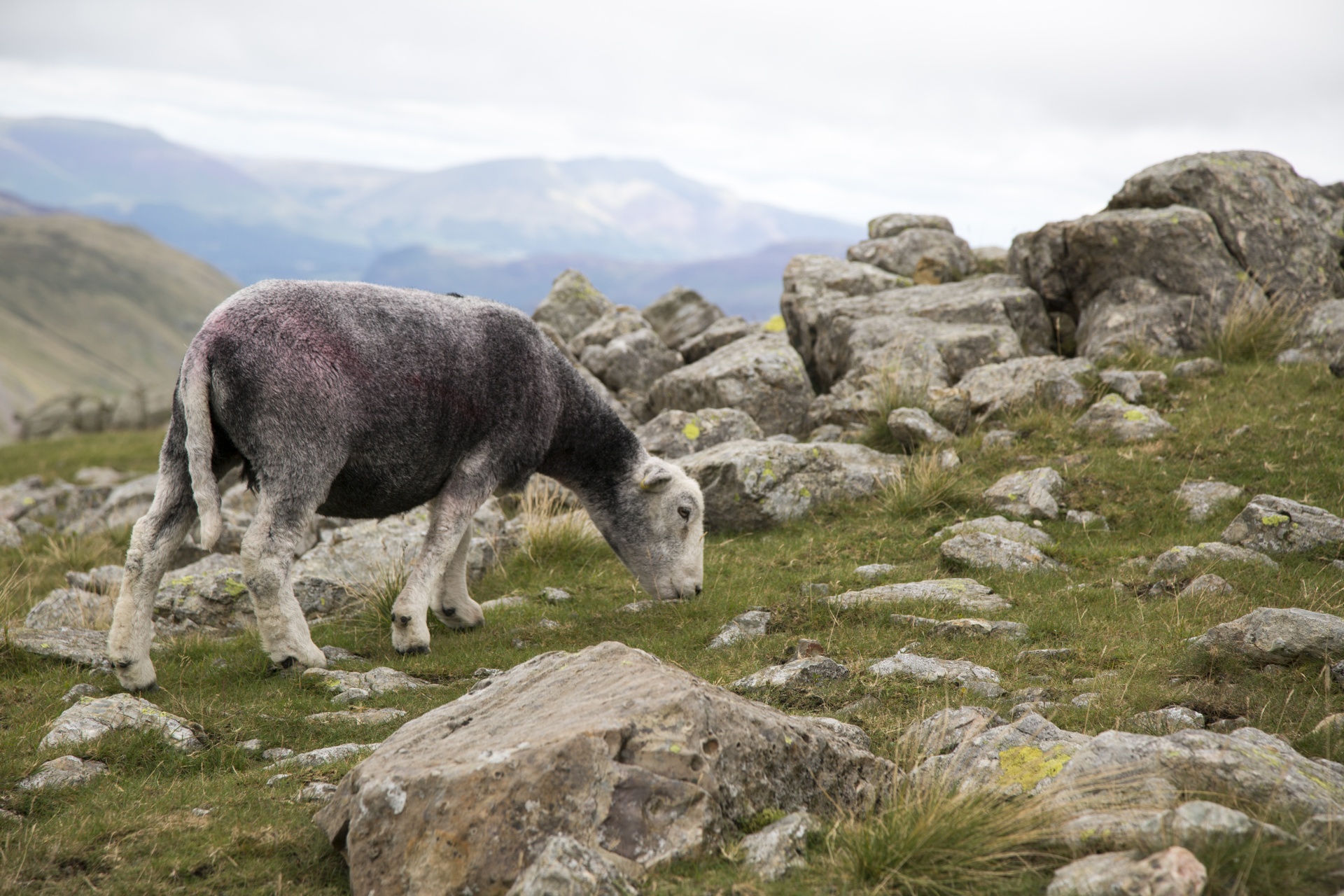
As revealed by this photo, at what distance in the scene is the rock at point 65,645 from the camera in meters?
8.45

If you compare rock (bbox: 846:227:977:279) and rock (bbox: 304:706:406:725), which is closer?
rock (bbox: 304:706:406:725)

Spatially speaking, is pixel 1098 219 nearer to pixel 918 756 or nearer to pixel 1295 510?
pixel 1295 510

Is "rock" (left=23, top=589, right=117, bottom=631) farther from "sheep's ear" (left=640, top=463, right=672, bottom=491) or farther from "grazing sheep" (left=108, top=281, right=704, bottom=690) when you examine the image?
"sheep's ear" (left=640, top=463, right=672, bottom=491)

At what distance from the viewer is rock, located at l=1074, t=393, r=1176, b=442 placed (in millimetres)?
13148

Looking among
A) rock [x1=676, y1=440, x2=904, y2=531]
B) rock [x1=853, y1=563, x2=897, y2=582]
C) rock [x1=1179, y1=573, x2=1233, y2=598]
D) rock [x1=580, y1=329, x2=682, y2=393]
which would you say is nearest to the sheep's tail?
rock [x1=853, y1=563, x2=897, y2=582]

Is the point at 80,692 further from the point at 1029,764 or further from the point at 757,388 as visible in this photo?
the point at 757,388

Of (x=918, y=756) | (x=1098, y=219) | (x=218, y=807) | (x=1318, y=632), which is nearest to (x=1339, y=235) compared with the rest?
(x=1098, y=219)

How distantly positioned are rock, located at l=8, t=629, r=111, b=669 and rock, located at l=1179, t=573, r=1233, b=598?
9.49 meters

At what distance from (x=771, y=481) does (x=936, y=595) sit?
3.92 metres

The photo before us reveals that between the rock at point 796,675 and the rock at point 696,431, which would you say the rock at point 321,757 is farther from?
the rock at point 696,431

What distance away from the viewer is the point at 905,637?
8133 millimetres

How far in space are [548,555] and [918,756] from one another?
7.70m

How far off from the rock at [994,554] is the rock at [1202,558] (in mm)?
972

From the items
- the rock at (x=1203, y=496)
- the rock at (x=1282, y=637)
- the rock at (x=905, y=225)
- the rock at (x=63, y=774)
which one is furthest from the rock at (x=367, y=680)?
the rock at (x=905, y=225)
